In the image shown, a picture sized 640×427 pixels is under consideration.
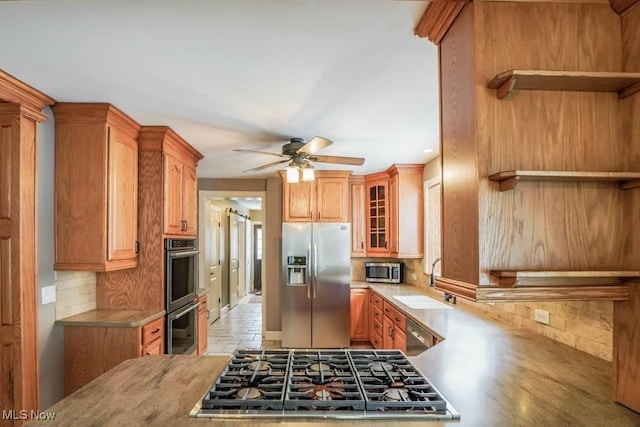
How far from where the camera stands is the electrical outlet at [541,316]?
87.0 inches

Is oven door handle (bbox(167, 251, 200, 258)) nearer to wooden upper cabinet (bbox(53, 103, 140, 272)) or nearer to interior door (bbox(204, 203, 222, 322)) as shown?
wooden upper cabinet (bbox(53, 103, 140, 272))

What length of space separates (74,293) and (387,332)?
2.92 m

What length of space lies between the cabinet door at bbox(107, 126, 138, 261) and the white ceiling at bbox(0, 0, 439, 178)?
250 millimetres

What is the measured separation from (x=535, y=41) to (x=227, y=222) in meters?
6.78

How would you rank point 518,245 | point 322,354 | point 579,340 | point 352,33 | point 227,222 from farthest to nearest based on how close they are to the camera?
point 227,222, point 579,340, point 322,354, point 352,33, point 518,245

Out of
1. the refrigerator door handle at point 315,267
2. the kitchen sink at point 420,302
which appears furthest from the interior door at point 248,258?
the kitchen sink at point 420,302

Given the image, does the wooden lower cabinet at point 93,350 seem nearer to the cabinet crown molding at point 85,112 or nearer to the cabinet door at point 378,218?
the cabinet crown molding at point 85,112

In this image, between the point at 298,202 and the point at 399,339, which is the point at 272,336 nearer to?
the point at 298,202

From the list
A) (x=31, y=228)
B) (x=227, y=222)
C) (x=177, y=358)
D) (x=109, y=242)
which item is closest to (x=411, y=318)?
(x=177, y=358)

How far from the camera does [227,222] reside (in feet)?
24.4

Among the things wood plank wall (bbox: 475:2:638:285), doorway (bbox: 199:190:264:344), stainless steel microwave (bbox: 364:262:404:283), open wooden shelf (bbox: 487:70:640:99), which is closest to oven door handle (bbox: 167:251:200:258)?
doorway (bbox: 199:190:264:344)

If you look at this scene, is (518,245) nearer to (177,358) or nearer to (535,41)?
(535,41)

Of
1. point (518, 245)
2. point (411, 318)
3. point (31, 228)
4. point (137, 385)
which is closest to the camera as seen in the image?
point (518, 245)

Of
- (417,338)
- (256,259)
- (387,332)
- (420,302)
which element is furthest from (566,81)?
(256,259)
